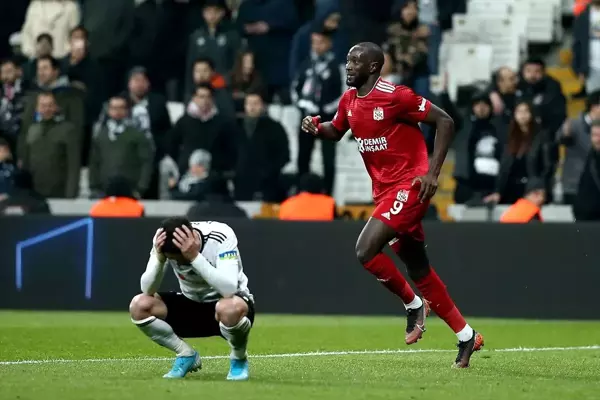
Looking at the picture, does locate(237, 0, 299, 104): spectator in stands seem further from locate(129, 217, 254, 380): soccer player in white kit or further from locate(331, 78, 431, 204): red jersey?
locate(129, 217, 254, 380): soccer player in white kit

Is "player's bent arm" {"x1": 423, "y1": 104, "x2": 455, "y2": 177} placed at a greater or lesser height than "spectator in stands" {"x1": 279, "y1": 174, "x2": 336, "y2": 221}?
greater

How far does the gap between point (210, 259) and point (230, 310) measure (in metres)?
0.39

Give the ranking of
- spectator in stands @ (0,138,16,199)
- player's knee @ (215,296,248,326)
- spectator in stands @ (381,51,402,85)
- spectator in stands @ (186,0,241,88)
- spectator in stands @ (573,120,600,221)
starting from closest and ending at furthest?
player's knee @ (215,296,248,326) < spectator in stands @ (573,120,600,221) < spectator in stands @ (0,138,16,199) < spectator in stands @ (381,51,402,85) < spectator in stands @ (186,0,241,88)

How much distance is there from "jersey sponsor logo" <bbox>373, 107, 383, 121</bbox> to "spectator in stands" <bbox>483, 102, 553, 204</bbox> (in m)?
7.33

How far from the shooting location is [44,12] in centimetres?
2023

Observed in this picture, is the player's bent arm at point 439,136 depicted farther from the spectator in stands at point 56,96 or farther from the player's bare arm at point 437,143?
the spectator in stands at point 56,96

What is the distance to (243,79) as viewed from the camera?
19031 mm

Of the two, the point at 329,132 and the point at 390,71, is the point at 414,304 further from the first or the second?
the point at 390,71

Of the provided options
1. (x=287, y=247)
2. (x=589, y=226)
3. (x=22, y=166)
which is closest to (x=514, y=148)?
(x=589, y=226)

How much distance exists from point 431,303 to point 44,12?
11109mm

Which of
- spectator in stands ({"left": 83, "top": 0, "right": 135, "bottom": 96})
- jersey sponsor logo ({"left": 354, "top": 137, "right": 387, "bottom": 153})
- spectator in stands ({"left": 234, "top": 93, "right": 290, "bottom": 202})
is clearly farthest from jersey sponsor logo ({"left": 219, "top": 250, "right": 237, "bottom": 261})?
spectator in stands ({"left": 83, "top": 0, "right": 135, "bottom": 96})

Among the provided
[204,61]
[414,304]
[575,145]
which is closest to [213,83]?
[204,61]

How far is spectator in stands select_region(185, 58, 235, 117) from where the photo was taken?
1864cm

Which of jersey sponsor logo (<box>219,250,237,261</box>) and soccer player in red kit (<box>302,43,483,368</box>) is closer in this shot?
jersey sponsor logo (<box>219,250,237,261</box>)
